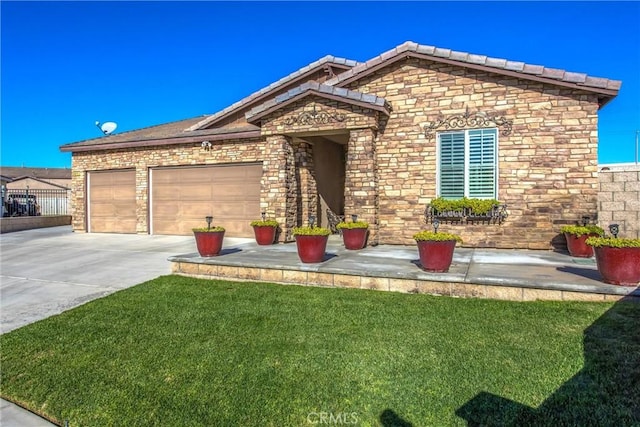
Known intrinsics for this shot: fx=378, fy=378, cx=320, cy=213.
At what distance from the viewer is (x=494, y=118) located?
8.46 meters

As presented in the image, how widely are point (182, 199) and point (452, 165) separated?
8.72 metres

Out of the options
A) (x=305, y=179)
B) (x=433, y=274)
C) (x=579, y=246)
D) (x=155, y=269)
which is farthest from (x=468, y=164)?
(x=155, y=269)

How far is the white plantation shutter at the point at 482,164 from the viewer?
8.52 meters

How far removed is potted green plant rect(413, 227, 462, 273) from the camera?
17.9 feet

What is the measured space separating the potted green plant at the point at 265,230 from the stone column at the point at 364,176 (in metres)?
2.05

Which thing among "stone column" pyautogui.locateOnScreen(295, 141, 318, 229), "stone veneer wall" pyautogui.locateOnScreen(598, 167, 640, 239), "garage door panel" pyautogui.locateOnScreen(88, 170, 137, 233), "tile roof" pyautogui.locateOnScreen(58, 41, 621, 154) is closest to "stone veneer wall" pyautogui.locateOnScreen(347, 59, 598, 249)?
"tile roof" pyautogui.locateOnScreen(58, 41, 621, 154)

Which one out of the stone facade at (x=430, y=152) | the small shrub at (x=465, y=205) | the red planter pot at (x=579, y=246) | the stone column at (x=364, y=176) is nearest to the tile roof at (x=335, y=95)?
the stone facade at (x=430, y=152)

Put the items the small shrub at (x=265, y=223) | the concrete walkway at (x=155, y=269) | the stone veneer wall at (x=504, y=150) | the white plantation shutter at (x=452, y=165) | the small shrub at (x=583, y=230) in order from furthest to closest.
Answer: the small shrub at (x=265, y=223)
the white plantation shutter at (x=452, y=165)
the stone veneer wall at (x=504, y=150)
the small shrub at (x=583, y=230)
the concrete walkway at (x=155, y=269)

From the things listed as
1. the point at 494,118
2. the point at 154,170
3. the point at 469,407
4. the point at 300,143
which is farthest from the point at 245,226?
the point at 469,407

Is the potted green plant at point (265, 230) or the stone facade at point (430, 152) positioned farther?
the potted green plant at point (265, 230)

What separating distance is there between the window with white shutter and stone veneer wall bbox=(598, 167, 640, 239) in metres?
2.16

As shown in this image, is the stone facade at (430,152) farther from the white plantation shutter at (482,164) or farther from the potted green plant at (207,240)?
the potted green plant at (207,240)

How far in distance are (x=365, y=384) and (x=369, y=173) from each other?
253 inches

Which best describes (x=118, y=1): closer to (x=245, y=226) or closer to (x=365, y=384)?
(x=245, y=226)
